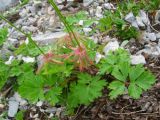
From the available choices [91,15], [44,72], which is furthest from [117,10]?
[44,72]

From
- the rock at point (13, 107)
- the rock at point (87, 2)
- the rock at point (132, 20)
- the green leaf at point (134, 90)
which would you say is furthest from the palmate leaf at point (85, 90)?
the rock at point (87, 2)

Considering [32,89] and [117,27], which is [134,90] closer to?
[32,89]

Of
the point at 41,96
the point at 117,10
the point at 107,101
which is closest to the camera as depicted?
the point at 41,96

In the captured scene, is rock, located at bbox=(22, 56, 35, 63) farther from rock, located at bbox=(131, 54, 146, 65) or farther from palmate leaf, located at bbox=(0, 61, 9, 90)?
rock, located at bbox=(131, 54, 146, 65)

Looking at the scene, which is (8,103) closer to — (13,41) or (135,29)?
(13,41)

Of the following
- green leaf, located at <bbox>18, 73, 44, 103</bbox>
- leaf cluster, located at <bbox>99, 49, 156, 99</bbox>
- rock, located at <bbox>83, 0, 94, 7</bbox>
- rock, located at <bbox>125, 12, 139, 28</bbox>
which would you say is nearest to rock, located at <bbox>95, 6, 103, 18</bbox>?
rock, located at <bbox>83, 0, 94, 7</bbox>
